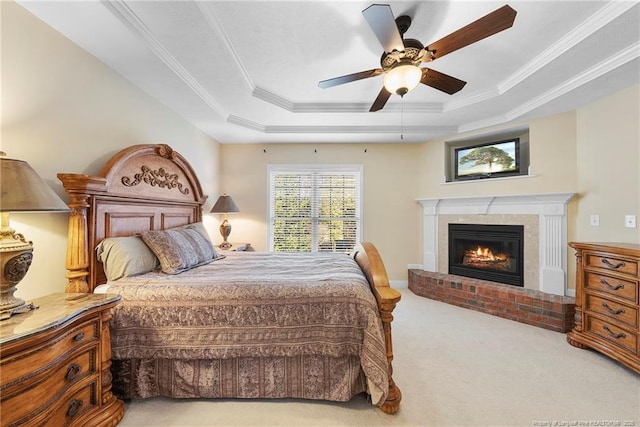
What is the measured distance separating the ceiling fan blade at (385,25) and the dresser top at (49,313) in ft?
7.03

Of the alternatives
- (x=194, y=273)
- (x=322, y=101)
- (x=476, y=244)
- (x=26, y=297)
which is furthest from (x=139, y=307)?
(x=476, y=244)

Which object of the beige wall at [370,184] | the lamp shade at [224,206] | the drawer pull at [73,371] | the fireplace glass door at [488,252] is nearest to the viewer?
the drawer pull at [73,371]

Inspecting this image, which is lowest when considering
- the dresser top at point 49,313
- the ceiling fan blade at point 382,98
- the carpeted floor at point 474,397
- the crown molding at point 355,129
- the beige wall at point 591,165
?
the carpeted floor at point 474,397

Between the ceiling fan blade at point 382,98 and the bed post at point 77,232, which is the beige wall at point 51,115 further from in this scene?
the ceiling fan blade at point 382,98

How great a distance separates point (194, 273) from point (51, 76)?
162 cm

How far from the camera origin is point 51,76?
1668mm

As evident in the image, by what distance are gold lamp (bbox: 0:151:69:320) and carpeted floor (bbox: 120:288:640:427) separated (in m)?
0.97

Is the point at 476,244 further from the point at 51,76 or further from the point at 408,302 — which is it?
the point at 51,76

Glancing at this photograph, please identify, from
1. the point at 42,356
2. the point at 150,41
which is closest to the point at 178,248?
the point at 42,356

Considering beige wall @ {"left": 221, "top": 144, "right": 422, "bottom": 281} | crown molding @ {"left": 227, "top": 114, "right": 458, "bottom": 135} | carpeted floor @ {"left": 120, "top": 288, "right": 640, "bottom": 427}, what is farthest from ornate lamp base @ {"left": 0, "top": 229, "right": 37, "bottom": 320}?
beige wall @ {"left": 221, "top": 144, "right": 422, "bottom": 281}

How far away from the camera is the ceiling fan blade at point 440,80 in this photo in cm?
189

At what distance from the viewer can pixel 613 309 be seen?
6.94 ft

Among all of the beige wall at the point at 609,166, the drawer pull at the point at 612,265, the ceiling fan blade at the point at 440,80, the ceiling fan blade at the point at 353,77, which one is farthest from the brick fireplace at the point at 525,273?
the ceiling fan blade at the point at 353,77

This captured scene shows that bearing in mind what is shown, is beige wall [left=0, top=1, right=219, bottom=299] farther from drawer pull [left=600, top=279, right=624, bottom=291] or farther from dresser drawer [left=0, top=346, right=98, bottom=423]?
drawer pull [left=600, top=279, right=624, bottom=291]
